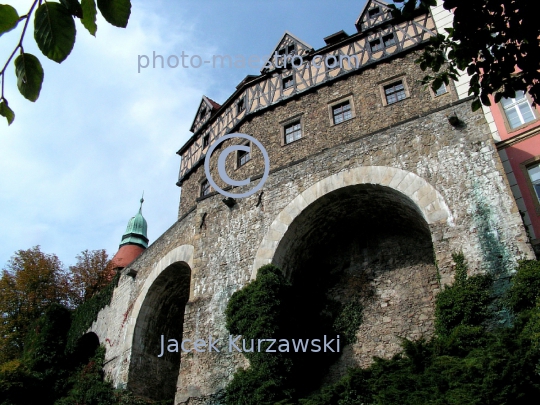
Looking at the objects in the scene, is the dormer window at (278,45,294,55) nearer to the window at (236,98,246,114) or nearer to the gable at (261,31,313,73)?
the gable at (261,31,313,73)

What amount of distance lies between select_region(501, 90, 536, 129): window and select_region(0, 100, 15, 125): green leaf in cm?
1093

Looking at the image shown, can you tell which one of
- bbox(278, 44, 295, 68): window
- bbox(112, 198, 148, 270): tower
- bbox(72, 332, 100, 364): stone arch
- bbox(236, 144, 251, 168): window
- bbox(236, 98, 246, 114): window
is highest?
bbox(112, 198, 148, 270): tower

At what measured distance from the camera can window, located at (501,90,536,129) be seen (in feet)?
35.6

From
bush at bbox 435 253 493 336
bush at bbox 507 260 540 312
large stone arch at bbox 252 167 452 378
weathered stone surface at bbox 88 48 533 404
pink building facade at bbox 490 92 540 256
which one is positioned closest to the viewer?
bush at bbox 507 260 540 312

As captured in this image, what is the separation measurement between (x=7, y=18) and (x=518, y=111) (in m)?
11.5

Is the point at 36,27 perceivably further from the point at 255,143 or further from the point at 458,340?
the point at 255,143

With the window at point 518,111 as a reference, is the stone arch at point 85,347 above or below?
below

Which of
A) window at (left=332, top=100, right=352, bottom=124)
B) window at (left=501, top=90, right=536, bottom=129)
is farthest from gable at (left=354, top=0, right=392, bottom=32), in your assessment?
window at (left=501, top=90, right=536, bottom=129)

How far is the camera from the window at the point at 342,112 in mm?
14782

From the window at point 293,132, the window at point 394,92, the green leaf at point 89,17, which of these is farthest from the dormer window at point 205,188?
the green leaf at point 89,17

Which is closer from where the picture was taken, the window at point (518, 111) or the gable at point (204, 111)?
the window at point (518, 111)

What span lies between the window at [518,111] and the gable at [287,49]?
25.0 ft

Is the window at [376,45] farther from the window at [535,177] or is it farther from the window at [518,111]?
the window at [535,177]

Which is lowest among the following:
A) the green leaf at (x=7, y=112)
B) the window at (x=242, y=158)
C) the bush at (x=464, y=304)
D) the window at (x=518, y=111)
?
the green leaf at (x=7, y=112)
